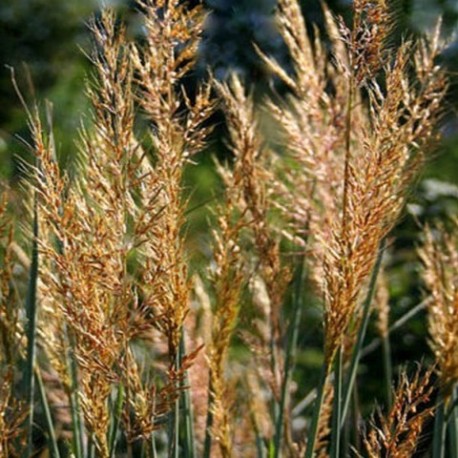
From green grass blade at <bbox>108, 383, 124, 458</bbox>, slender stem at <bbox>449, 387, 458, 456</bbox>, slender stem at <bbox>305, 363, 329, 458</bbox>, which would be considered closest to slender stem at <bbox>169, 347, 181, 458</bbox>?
green grass blade at <bbox>108, 383, 124, 458</bbox>

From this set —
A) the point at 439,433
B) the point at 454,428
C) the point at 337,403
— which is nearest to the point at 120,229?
the point at 337,403

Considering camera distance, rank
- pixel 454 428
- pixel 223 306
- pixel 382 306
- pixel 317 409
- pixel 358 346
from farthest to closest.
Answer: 1. pixel 382 306
2. pixel 454 428
3. pixel 358 346
4. pixel 223 306
5. pixel 317 409

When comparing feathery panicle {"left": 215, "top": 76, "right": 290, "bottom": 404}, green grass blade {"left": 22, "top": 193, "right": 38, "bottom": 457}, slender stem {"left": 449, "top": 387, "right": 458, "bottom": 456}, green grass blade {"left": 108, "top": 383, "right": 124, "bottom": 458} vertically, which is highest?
feathery panicle {"left": 215, "top": 76, "right": 290, "bottom": 404}

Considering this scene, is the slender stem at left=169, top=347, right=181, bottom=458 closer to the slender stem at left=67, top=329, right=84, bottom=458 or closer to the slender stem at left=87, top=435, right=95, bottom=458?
the slender stem at left=87, top=435, right=95, bottom=458

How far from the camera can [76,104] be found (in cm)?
569

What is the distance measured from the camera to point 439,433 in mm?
1942

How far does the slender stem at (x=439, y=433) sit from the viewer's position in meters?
1.92

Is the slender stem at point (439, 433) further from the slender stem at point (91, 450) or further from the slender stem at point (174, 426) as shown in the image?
the slender stem at point (91, 450)

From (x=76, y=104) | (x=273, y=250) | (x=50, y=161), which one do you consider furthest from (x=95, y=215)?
(x=76, y=104)

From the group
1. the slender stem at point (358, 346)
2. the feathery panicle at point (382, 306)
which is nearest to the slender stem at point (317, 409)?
the slender stem at point (358, 346)

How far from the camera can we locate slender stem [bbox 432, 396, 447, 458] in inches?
75.8

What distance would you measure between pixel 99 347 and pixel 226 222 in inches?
16.3

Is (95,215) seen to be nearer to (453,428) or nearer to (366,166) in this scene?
(366,166)

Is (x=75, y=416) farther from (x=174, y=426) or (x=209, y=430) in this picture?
(x=174, y=426)
